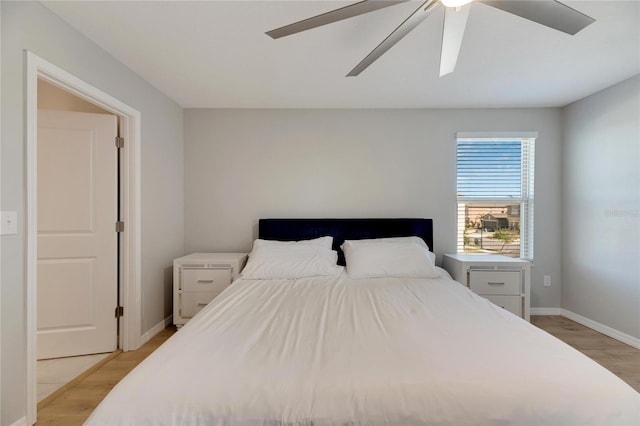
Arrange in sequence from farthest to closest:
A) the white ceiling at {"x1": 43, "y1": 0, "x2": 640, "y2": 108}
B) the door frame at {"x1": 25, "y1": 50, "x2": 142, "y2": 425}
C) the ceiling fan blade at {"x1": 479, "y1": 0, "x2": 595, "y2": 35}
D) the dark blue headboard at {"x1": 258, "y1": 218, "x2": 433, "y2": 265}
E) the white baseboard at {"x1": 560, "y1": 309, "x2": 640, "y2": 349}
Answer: the dark blue headboard at {"x1": 258, "y1": 218, "x2": 433, "y2": 265}
the white baseboard at {"x1": 560, "y1": 309, "x2": 640, "y2": 349}
the door frame at {"x1": 25, "y1": 50, "x2": 142, "y2": 425}
the white ceiling at {"x1": 43, "y1": 0, "x2": 640, "y2": 108}
the ceiling fan blade at {"x1": 479, "y1": 0, "x2": 595, "y2": 35}

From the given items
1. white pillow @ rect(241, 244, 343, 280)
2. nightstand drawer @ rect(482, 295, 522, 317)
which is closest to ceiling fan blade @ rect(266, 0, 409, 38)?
white pillow @ rect(241, 244, 343, 280)

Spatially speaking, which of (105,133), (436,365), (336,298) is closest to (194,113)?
(105,133)

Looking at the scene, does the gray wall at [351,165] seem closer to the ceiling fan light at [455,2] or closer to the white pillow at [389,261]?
the white pillow at [389,261]

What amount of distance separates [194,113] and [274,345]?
2933mm

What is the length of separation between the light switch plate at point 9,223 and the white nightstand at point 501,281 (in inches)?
129

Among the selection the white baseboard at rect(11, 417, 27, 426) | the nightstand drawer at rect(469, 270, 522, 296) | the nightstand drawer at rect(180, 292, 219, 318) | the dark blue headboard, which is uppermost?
the dark blue headboard

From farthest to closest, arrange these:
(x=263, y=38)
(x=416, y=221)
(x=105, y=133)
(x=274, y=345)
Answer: (x=416, y=221) → (x=105, y=133) → (x=263, y=38) → (x=274, y=345)

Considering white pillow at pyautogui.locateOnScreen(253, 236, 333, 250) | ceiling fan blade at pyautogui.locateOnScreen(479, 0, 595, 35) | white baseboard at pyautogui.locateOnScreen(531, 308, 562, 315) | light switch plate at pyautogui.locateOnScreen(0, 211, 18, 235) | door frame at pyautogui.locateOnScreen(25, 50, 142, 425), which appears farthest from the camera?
white baseboard at pyautogui.locateOnScreen(531, 308, 562, 315)

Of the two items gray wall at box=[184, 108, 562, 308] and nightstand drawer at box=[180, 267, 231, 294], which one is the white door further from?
gray wall at box=[184, 108, 562, 308]

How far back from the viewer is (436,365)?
40.8 inches

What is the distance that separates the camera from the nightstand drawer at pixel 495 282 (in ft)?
8.79

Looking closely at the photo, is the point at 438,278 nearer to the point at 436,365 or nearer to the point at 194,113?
the point at 436,365

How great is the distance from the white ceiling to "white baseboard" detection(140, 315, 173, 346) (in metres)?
2.34

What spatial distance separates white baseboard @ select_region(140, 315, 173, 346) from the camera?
2530 millimetres
